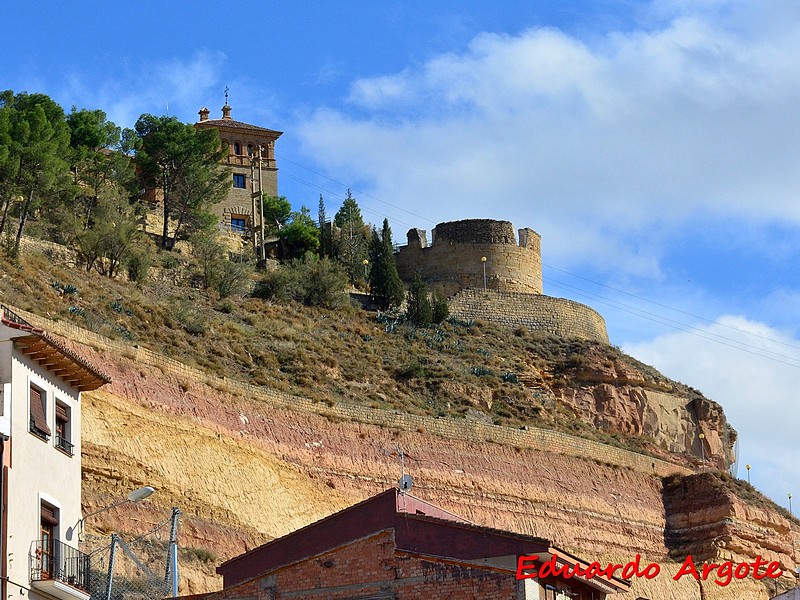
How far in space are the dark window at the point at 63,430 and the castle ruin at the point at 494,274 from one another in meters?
48.4

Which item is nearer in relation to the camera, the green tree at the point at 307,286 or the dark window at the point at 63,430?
the dark window at the point at 63,430

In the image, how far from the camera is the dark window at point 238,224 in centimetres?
8144

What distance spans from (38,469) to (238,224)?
2130 inches

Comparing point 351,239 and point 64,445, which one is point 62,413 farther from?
point 351,239

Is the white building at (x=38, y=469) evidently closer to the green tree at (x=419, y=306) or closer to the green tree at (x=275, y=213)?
the green tree at (x=419, y=306)

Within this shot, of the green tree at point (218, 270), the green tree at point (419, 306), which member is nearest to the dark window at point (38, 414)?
the green tree at point (218, 270)

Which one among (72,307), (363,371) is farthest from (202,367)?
(363,371)

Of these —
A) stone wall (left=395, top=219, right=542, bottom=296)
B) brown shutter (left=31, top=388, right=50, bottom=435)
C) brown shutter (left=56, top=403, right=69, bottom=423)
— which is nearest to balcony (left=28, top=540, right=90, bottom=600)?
brown shutter (left=31, top=388, right=50, bottom=435)

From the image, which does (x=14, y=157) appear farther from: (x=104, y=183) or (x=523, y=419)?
(x=523, y=419)

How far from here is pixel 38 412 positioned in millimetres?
29422

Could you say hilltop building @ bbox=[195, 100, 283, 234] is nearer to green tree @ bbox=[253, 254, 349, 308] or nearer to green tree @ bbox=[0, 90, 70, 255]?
green tree @ bbox=[253, 254, 349, 308]

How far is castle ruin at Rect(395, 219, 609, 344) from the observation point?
7906cm

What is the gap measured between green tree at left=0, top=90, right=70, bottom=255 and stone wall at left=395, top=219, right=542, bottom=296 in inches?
820

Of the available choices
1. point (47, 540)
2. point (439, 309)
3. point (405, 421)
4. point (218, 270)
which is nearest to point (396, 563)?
point (47, 540)
